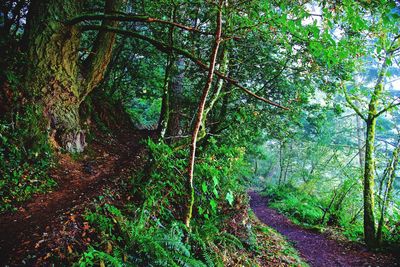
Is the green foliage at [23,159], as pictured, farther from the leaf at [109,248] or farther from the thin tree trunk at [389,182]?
the thin tree trunk at [389,182]

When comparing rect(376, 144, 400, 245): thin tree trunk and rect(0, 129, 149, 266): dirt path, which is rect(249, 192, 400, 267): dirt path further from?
rect(0, 129, 149, 266): dirt path

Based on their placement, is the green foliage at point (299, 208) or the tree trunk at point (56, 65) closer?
the tree trunk at point (56, 65)

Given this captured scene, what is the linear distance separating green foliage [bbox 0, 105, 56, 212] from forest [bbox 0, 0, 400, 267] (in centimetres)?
3

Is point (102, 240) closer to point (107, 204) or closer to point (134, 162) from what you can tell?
point (107, 204)

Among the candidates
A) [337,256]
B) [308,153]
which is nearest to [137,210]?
[337,256]

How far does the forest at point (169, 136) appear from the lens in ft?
12.3

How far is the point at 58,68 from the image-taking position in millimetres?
6637

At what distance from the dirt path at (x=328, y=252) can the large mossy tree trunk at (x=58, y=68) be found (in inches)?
325

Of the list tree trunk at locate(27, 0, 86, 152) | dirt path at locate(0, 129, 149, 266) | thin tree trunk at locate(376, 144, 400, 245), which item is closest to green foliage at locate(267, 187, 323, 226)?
thin tree trunk at locate(376, 144, 400, 245)

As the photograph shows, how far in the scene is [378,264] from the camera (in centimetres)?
788

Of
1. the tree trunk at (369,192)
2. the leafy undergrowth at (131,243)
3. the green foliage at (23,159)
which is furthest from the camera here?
the tree trunk at (369,192)

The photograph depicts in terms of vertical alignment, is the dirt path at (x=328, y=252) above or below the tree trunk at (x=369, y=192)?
below

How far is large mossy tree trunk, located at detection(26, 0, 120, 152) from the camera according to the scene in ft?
20.3

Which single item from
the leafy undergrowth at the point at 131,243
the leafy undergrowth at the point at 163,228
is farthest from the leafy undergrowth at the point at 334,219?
the leafy undergrowth at the point at 131,243
